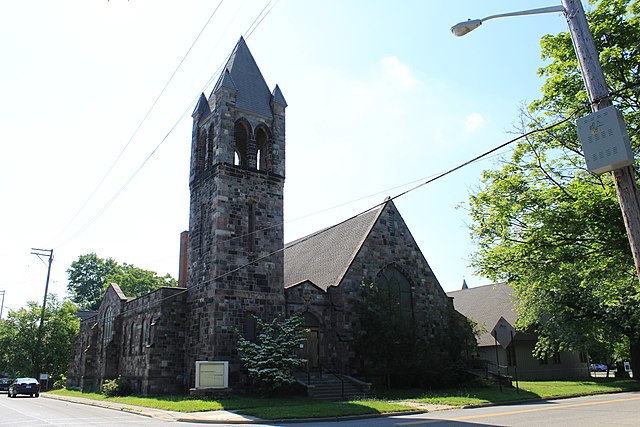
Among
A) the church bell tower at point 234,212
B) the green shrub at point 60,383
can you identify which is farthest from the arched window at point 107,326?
the green shrub at point 60,383

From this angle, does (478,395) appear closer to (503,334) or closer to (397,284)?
(503,334)

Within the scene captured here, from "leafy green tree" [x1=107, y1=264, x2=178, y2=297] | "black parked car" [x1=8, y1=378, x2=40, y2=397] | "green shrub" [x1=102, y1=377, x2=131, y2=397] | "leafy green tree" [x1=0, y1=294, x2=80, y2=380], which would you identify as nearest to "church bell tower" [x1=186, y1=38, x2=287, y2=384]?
"green shrub" [x1=102, y1=377, x2=131, y2=397]

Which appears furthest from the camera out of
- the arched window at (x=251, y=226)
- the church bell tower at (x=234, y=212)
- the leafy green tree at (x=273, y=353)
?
the arched window at (x=251, y=226)

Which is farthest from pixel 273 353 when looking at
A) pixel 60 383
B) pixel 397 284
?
pixel 60 383

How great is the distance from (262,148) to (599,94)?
74.2ft

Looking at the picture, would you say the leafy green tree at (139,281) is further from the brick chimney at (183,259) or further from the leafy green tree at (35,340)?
the brick chimney at (183,259)

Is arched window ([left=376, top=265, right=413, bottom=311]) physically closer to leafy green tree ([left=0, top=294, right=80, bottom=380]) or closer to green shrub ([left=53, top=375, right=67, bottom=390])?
green shrub ([left=53, top=375, right=67, bottom=390])

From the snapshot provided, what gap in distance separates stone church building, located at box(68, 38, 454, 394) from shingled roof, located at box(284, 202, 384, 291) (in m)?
0.17

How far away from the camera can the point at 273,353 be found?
2356cm

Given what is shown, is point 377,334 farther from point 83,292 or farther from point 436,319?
point 83,292

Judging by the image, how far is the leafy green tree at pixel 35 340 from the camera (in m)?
50.5

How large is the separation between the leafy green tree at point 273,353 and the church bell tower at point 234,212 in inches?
36.4

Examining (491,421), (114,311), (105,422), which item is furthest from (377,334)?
(114,311)

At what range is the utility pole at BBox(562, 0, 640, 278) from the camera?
7.95 m
